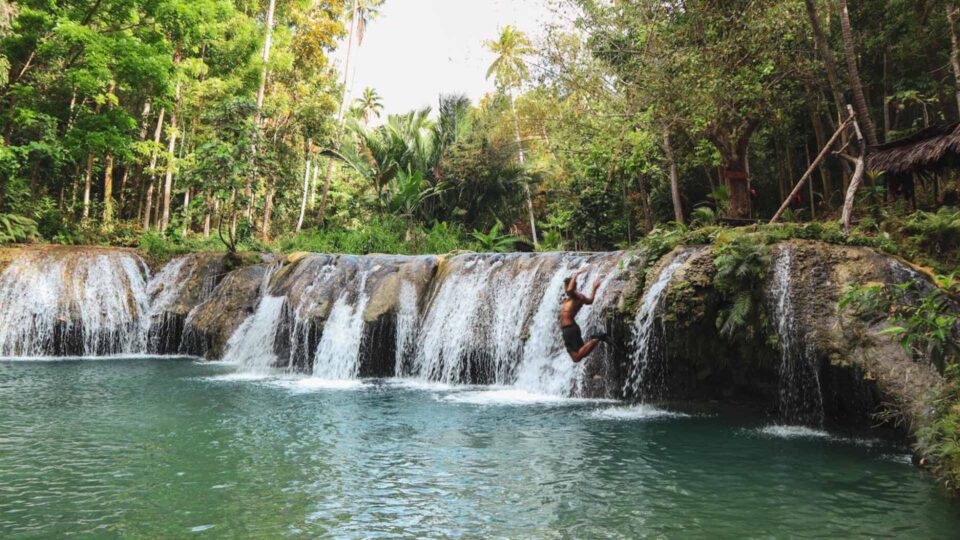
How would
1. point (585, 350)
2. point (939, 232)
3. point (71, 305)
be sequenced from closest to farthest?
point (939, 232)
point (585, 350)
point (71, 305)

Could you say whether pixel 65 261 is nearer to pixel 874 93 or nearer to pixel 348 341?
pixel 348 341

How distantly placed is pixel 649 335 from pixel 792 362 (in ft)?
6.34

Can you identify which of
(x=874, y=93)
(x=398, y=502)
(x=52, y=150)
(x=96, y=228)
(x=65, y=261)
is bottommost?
(x=398, y=502)

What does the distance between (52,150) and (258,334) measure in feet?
29.8

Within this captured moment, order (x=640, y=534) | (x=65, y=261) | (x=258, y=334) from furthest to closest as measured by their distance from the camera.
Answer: (x=65, y=261), (x=258, y=334), (x=640, y=534)

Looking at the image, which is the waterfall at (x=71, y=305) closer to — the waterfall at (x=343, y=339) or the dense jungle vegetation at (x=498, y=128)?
the dense jungle vegetation at (x=498, y=128)

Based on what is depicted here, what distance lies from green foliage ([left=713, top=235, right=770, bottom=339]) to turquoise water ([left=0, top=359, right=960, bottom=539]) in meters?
1.30

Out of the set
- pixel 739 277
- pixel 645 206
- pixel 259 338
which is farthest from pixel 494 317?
pixel 645 206

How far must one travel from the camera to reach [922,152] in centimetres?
1087

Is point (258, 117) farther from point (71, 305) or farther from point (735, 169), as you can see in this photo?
point (735, 169)

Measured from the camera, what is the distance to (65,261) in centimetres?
1658

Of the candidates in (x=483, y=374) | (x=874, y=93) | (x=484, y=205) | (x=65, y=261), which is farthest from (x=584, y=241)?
(x=65, y=261)

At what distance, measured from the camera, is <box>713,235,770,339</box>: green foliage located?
8195 millimetres

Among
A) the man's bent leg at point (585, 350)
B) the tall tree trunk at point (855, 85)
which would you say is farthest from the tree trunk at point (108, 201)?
the tall tree trunk at point (855, 85)
